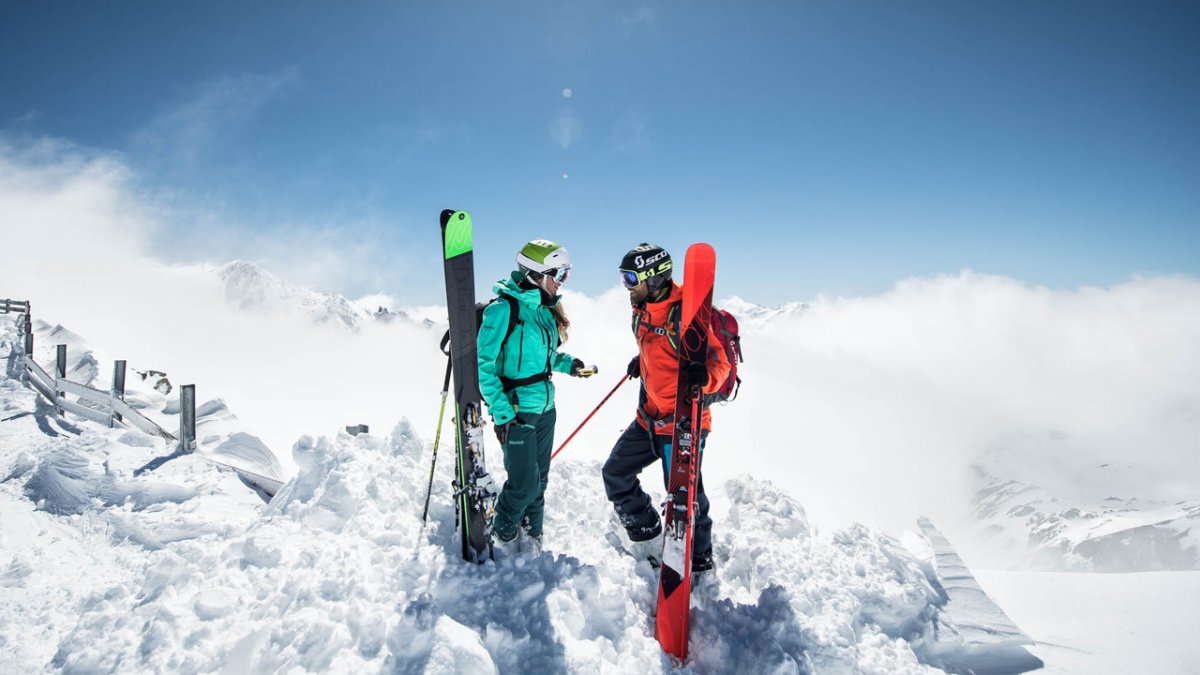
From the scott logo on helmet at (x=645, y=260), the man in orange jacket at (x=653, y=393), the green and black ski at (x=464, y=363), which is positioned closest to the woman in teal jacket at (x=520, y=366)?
the green and black ski at (x=464, y=363)

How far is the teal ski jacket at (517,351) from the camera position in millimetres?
4254

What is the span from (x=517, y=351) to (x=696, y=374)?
4.99ft

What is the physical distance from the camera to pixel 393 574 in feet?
12.3

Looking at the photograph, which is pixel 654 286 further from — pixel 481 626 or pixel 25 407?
pixel 25 407

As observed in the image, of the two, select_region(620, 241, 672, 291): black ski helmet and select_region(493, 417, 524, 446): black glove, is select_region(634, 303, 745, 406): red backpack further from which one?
select_region(493, 417, 524, 446): black glove

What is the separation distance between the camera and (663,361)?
4820mm

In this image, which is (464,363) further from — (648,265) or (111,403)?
(111,403)

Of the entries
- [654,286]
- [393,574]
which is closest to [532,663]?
[393,574]

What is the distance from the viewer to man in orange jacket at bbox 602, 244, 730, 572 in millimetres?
4672

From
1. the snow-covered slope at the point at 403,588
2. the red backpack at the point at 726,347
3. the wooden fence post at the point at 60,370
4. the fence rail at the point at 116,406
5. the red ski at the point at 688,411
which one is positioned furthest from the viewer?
the wooden fence post at the point at 60,370

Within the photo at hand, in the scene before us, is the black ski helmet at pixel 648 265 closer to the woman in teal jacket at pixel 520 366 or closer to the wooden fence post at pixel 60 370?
the woman in teal jacket at pixel 520 366

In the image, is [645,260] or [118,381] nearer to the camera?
[645,260]

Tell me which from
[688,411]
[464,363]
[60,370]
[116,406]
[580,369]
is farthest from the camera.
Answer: [60,370]

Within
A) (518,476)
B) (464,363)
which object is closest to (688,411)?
(518,476)
